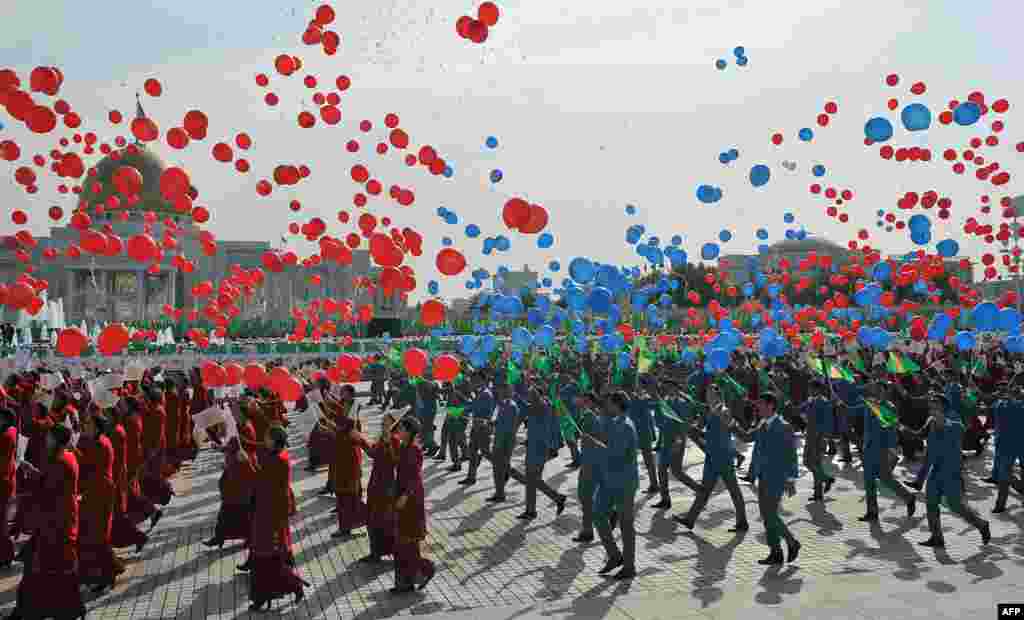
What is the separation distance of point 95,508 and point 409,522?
2.63m

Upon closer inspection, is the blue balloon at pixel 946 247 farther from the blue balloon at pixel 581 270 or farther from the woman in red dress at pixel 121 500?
the woman in red dress at pixel 121 500

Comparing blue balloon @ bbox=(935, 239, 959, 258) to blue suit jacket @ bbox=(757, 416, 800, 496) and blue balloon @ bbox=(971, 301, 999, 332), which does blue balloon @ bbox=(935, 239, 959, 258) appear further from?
blue suit jacket @ bbox=(757, 416, 800, 496)

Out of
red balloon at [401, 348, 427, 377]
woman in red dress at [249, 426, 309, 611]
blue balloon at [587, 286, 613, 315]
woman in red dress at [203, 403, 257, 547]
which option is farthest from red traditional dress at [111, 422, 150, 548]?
blue balloon at [587, 286, 613, 315]

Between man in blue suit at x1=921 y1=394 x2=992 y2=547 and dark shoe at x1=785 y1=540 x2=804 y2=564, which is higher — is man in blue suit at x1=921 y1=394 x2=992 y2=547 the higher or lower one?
the higher one

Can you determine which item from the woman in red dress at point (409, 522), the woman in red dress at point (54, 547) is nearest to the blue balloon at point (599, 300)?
the woman in red dress at point (409, 522)

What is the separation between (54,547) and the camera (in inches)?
277

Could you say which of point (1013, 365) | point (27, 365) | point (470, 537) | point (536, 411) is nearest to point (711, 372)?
point (1013, 365)

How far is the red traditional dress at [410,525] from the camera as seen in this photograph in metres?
7.88

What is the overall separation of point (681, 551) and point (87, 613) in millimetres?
5405

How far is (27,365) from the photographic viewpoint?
24859mm

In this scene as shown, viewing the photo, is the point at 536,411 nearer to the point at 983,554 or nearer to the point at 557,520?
the point at 557,520

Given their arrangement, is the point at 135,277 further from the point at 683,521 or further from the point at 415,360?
the point at 683,521

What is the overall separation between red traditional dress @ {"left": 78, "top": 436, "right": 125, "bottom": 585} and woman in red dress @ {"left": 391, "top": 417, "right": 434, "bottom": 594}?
96.6 inches

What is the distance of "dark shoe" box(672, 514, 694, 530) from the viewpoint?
1011 centimetres
